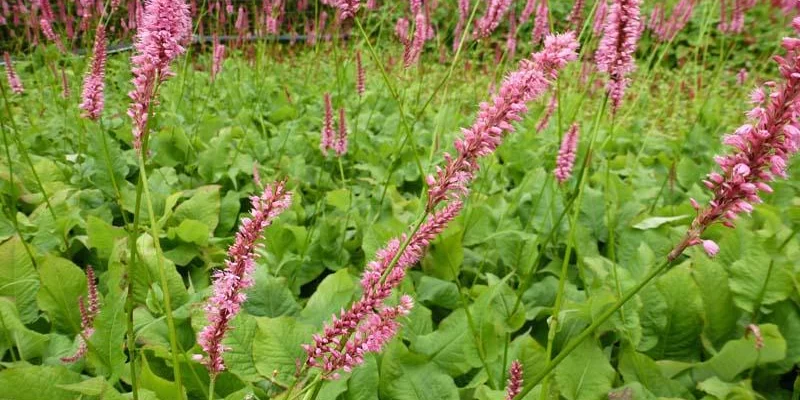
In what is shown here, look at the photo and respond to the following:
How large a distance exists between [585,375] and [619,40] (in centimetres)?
90

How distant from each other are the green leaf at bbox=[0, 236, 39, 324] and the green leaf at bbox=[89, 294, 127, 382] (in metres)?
0.46

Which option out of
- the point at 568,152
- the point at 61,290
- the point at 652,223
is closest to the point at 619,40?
the point at 568,152

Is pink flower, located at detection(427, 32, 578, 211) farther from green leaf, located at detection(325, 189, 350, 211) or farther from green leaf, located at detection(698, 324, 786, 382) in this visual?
green leaf, located at detection(325, 189, 350, 211)

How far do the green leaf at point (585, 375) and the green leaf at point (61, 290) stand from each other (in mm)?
1437

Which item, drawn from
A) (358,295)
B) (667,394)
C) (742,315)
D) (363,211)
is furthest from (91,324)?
(742,315)

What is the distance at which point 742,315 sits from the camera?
6.74 ft

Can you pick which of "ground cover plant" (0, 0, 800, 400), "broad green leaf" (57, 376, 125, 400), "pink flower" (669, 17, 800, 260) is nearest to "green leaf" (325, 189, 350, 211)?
"ground cover plant" (0, 0, 800, 400)

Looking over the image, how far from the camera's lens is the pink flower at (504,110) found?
927 mm

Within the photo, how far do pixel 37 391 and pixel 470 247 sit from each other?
1699 millimetres

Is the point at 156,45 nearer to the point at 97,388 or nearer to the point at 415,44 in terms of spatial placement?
the point at 97,388

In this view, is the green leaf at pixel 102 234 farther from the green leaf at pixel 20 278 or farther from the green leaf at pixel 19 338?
the green leaf at pixel 19 338

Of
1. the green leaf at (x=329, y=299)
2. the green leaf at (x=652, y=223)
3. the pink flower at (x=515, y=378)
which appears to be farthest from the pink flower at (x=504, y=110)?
the green leaf at (x=652, y=223)

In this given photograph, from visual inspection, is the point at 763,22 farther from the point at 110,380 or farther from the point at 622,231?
the point at 110,380

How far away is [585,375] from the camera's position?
1.72 m
